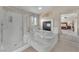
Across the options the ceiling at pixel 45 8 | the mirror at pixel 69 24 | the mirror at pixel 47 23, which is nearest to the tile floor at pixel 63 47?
the mirror at pixel 69 24

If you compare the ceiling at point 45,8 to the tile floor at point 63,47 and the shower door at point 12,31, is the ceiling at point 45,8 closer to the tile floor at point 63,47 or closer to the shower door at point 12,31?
the shower door at point 12,31

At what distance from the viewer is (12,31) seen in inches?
60.6

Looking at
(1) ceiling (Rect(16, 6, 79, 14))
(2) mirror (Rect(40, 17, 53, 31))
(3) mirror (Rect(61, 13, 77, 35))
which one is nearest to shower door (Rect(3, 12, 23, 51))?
(1) ceiling (Rect(16, 6, 79, 14))

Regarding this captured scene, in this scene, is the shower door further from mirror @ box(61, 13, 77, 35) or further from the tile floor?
mirror @ box(61, 13, 77, 35)

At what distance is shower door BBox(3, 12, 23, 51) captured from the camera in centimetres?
149

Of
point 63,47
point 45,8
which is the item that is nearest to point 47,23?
point 45,8

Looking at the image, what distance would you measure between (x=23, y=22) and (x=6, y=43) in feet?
1.33

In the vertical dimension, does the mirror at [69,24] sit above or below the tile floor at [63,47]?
above

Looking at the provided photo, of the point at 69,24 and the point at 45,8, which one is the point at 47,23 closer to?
the point at 45,8

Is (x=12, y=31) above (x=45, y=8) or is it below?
below

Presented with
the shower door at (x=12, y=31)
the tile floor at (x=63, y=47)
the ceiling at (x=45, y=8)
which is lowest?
the tile floor at (x=63, y=47)

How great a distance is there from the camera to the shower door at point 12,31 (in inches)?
58.5
